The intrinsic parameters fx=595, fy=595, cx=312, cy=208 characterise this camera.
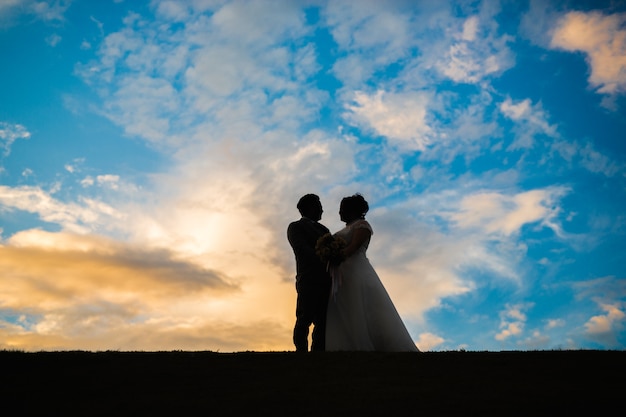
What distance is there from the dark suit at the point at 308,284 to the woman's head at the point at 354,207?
56cm

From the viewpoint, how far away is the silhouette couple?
10766mm

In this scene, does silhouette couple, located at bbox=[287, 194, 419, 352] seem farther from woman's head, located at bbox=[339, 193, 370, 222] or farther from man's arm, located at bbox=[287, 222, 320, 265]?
woman's head, located at bbox=[339, 193, 370, 222]

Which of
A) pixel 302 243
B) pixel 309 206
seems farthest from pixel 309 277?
pixel 309 206

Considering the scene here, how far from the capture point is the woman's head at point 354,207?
11336 mm

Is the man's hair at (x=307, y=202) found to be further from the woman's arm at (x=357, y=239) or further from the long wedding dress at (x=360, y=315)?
the woman's arm at (x=357, y=239)

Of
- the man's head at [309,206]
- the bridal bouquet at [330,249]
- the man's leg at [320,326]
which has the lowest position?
the man's leg at [320,326]

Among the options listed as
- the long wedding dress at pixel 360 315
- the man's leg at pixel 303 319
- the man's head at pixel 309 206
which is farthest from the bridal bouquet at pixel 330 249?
the man's leg at pixel 303 319
